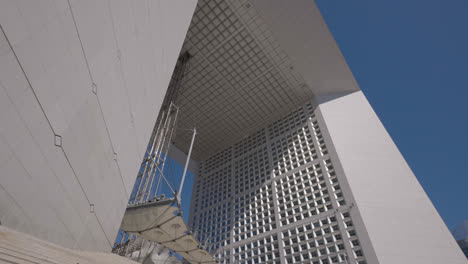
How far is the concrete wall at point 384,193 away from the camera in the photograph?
11.7 meters

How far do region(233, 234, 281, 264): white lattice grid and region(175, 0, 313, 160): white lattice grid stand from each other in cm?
935

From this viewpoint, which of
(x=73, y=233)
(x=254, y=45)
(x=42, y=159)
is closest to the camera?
(x=42, y=159)

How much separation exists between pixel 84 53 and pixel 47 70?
677 mm

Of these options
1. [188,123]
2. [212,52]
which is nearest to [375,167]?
[212,52]

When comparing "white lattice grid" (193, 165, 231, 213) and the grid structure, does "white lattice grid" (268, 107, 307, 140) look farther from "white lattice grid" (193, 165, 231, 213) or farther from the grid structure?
"white lattice grid" (193, 165, 231, 213)

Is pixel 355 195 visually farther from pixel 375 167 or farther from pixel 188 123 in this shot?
pixel 188 123

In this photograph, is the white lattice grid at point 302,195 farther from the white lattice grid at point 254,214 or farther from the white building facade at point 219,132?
the white lattice grid at point 254,214

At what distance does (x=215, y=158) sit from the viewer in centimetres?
2414

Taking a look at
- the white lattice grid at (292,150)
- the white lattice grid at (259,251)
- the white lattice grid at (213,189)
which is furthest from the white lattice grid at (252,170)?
the white lattice grid at (259,251)

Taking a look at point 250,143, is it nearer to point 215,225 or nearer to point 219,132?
point 219,132

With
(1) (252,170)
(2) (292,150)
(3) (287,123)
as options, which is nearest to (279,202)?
(2) (292,150)

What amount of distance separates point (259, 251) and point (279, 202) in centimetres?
300

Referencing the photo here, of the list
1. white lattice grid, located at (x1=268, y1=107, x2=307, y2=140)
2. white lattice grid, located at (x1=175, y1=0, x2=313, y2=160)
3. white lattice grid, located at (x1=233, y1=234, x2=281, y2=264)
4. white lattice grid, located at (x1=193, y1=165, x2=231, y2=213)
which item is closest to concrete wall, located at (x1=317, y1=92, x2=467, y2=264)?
white lattice grid, located at (x1=268, y1=107, x2=307, y2=140)

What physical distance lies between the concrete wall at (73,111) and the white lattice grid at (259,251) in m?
11.3
